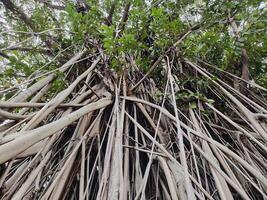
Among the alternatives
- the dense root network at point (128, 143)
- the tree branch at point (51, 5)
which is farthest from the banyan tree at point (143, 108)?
the tree branch at point (51, 5)

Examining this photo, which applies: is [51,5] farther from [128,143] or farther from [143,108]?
[128,143]

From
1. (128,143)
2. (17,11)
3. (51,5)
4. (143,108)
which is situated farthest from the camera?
(51,5)

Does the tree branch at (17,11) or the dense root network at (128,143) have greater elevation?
the tree branch at (17,11)

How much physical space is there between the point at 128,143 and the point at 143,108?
188 mm

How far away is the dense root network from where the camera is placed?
0.81 m

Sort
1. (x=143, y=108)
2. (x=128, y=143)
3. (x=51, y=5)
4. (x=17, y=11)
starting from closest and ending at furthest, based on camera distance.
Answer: (x=128, y=143)
(x=143, y=108)
(x=17, y=11)
(x=51, y=5)

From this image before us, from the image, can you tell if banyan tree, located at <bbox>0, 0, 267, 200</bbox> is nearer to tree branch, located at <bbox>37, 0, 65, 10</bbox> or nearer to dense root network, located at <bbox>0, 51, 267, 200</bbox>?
dense root network, located at <bbox>0, 51, 267, 200</bbox>

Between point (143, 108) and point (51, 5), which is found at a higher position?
point (51, 5)

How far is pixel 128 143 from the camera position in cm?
112

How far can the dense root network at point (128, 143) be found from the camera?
81 cm

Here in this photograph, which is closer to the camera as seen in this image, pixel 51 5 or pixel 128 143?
pixel 128 143

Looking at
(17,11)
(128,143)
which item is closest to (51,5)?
(17,11)

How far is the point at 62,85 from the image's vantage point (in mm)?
1282

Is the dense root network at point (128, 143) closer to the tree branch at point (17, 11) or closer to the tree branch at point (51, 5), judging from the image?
the tree branch at point (17, 11)
